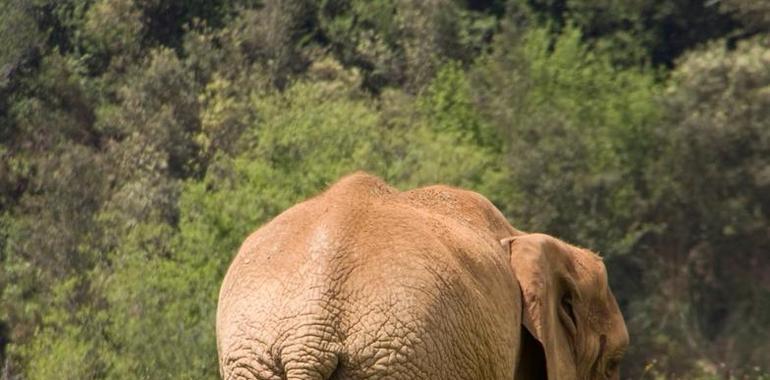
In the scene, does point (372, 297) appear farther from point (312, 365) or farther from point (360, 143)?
point (360, 143)

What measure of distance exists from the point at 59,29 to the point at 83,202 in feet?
34.3

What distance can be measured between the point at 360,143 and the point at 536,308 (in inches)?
930

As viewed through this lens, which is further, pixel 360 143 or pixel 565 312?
pixel 360 143

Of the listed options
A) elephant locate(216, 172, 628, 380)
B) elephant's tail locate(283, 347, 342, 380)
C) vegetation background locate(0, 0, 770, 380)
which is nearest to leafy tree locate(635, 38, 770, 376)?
vegetation background locate(0, 0, 770, 380)

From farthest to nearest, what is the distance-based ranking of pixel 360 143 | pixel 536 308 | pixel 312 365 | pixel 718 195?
pixel 718 195 < pixel 360 143 < pixel 536 308 < pixel 312 365

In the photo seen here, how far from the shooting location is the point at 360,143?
33.6 metres

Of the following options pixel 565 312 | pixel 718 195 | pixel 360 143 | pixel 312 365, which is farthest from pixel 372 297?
pixel 718 195

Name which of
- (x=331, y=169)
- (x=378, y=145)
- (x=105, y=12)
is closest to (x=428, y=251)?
(x=331, y=169)

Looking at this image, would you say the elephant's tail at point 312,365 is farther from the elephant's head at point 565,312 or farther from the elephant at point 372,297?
the elephant's head at point 565,312

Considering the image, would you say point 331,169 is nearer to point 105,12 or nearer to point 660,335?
point 660,335

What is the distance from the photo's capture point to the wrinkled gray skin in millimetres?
8391

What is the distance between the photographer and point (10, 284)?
32.0 meters

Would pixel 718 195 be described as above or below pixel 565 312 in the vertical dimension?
below

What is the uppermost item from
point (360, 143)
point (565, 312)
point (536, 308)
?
point (536, 308)
